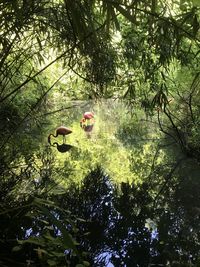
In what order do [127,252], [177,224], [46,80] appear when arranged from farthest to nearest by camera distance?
[46,80], [177,224], [127,252]

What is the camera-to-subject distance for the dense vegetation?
173cm

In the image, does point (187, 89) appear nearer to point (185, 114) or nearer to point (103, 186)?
point (185, 114)

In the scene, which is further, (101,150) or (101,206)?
(101,150)

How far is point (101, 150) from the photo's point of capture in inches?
212

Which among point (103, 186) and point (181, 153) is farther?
point (181, 153)

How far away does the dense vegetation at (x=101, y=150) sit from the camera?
1730 mm

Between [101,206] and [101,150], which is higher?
[101,150]

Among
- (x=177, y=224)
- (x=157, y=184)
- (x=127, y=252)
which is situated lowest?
(x=127, y=252)

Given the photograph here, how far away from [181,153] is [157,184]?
3.83 ft

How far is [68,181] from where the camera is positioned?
354 cm

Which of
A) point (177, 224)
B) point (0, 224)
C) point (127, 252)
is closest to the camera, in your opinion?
point (0, 224)

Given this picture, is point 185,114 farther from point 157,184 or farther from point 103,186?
point 103,186

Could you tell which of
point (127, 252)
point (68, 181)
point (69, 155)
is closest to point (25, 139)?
point (69, 155)

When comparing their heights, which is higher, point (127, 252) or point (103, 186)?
point (103, 186)
